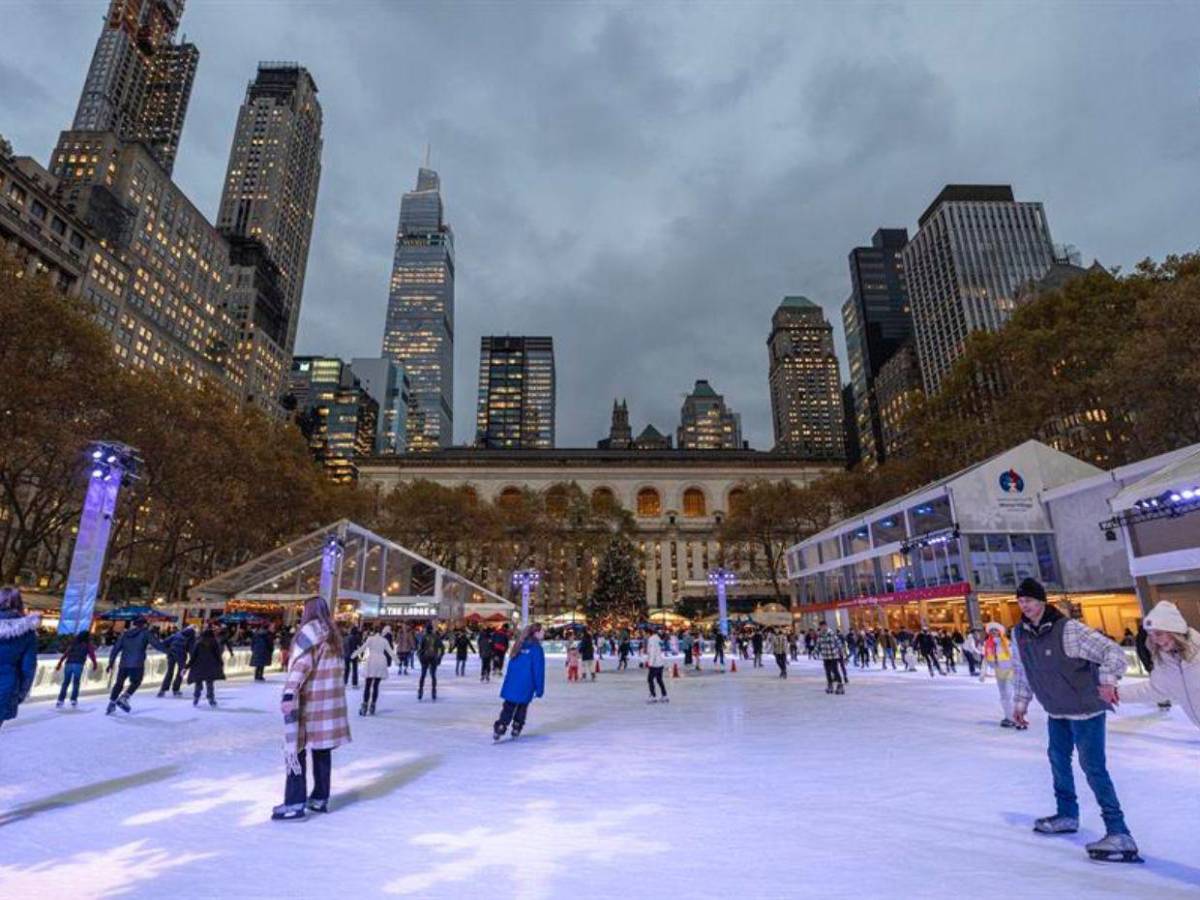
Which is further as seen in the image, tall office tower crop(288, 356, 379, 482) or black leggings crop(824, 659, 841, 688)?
tall office tower crop(288, 356, 379, 482)

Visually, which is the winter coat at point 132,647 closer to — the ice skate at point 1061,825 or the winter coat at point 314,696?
the winter coat at point 314,696

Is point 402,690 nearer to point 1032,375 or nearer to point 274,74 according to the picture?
point 1032,375

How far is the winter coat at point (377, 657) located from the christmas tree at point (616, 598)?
29356mm

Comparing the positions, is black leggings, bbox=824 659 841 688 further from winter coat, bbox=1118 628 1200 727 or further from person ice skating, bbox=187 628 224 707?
person ice skating, bbox=187 628 224 707

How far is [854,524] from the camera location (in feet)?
147

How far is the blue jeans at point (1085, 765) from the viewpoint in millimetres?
3992

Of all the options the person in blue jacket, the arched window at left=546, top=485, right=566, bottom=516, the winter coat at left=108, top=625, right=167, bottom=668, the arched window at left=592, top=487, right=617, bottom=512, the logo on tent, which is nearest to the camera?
the person in blue jacket

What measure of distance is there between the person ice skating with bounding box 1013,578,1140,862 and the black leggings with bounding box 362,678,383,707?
1075cm

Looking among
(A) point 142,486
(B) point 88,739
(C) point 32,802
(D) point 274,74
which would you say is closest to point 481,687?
(B) point 88,739

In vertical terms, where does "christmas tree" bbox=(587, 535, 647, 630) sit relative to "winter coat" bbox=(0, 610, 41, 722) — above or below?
above

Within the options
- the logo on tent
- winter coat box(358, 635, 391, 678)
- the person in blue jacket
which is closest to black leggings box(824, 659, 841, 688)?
the person in blue jacket

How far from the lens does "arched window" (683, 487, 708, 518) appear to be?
3846 inches

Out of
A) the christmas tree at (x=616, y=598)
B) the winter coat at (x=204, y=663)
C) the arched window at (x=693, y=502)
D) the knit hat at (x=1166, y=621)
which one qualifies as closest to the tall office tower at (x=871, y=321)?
the arched window at (x=693, y=502)

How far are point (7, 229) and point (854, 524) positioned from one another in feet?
280
